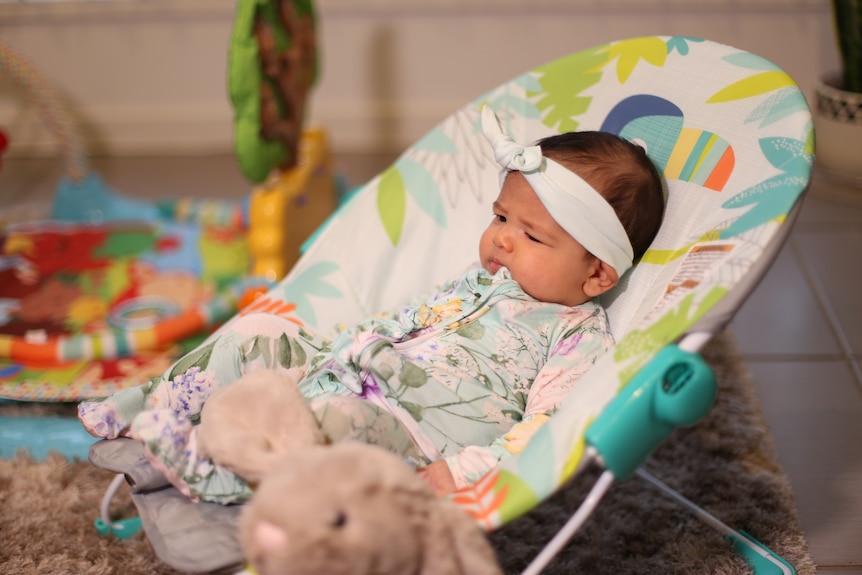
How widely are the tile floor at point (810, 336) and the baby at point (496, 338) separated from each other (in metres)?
0.58

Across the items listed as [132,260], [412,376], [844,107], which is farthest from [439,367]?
[844,107]

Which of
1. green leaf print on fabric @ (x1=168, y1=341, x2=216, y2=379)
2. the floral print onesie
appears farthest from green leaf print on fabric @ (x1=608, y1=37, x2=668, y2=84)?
green leaf print on fabric @ (x1=168, y1=341, x2=216, y2=379)

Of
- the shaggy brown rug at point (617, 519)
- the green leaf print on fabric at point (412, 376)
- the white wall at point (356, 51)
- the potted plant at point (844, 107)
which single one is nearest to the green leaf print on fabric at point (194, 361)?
the green leaf print on fabric at point (412, 376)

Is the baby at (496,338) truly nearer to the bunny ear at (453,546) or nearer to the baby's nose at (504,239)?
the baby's nose at (504,239)

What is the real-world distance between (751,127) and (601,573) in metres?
0.69

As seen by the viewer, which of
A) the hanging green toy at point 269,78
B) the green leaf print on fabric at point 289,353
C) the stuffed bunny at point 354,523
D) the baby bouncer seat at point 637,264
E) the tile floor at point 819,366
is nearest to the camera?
the stuffed bunny at point 354,523

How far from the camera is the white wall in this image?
2689 millimetres

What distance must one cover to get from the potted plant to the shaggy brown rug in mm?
1232

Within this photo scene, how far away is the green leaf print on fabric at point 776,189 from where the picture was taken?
3.06 ft

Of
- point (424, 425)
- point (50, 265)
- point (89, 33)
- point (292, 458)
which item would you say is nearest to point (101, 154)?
point (89, 33)

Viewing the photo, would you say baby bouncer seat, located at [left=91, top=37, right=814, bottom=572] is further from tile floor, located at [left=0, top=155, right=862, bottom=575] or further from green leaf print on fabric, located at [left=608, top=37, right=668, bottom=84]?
tile floor, located at [left=0, top=155, right=862, bottom=575]

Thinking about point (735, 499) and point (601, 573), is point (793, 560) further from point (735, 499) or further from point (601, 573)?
point (601, 573)

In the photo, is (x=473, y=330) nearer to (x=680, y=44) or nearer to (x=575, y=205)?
(x=575, y=205)

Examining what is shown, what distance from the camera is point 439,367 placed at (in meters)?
1.16
